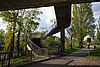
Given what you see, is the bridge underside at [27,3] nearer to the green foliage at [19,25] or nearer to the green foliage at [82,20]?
the green foliage at [19,25]

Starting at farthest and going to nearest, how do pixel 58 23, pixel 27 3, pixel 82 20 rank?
pixel 82 20
pixel 58 23
pixel 27 3

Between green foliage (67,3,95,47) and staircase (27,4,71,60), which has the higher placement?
green foliage (67,3,95,47)

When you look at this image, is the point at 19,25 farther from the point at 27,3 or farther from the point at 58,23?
the point at 27,3

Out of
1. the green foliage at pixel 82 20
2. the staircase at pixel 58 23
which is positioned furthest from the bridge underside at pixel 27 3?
the green foliage at pixel 82 20

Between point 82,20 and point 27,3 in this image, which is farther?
point 82,20

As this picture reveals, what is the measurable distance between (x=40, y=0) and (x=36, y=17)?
75.7 ft

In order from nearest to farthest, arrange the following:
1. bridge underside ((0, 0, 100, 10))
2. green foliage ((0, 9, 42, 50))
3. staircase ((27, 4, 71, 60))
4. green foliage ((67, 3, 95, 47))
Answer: bridge underside ((0, 0, 100, 10))
staircase ((27, 4, 71, 60))
green foliage ((0, 9, 42, 50))
green foliage ((67, 3, 95, 47))

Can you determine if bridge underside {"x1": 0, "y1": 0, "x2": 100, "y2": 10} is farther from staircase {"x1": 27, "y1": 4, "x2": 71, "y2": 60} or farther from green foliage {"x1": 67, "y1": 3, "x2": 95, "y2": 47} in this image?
green foliage {"x1": 67, "y1": 3, "x2": 95, "y2": 47}

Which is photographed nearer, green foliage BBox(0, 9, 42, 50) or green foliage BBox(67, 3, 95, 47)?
green foliage BBox(0, 9, 42, 50)

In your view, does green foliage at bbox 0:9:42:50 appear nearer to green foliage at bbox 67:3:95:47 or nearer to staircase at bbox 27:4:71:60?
staircase at bbox 27:4:71:60

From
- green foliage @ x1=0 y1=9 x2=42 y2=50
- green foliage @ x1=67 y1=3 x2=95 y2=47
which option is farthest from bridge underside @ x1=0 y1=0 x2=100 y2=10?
green foliage @ x1=67 y1=3 x2=95 y2=47

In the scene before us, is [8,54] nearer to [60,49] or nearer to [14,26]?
[14,26]

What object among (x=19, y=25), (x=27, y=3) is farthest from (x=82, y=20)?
(x=27, y=3)

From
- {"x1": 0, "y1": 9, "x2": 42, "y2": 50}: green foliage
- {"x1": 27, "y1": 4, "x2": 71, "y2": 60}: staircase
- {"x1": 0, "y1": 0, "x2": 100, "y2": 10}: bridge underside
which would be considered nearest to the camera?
{"x1": 0, "y1": 0, "x2": 100, "y2": 10}: bridge underside
